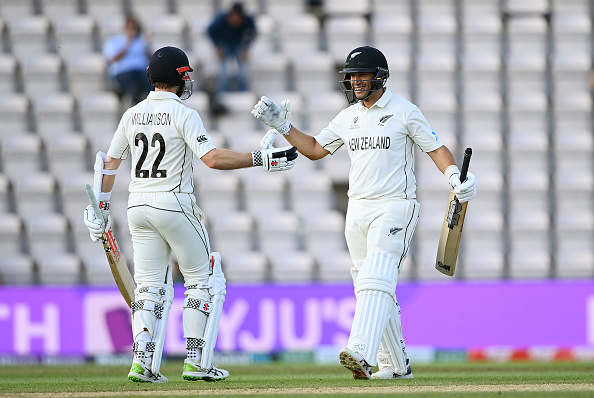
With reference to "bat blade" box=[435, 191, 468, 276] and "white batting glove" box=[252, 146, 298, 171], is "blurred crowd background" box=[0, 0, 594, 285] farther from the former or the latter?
"white batting glove" box=[252, 146, 298, 171]

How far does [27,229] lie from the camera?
10227 millimetres

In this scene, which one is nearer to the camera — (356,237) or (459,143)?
(356,237)

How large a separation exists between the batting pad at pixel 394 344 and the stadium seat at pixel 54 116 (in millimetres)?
6296

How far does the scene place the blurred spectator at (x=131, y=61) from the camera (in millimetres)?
10570

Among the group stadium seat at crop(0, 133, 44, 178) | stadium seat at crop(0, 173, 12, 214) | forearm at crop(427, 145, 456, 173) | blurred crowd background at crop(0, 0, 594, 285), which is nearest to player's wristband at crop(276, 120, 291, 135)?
forearm at crop(427, 145, 456, 173)

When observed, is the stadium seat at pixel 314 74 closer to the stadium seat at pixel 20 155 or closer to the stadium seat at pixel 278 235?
the stadium seat at pixel 278 235

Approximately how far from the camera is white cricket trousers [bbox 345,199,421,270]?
5.26m

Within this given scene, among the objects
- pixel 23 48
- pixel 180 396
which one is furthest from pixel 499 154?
pixel 180 396

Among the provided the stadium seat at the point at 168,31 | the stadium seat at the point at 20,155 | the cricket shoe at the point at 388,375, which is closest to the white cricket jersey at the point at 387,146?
the cricket shoe at the point at 388,375

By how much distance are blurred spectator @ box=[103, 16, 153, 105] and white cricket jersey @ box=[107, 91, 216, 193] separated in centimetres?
537

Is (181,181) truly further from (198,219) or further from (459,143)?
(459,143)

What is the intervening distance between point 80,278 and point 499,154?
4536 millimetres

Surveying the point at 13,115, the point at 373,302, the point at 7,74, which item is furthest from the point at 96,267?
the point at 373,302

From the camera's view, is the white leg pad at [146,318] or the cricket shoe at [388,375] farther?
the cricket shoe at [388,375]
